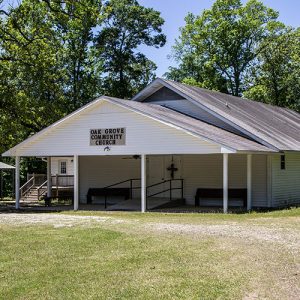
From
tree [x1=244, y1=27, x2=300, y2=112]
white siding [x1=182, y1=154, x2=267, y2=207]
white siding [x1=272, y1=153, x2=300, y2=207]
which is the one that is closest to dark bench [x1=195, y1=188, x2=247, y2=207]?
white siding [x1=182, y1=154, x2=267, y2=207]

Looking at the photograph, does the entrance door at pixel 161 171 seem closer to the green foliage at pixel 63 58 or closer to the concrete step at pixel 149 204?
the concrete step at pixel 149 204

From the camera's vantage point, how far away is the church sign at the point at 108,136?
23.2 metres

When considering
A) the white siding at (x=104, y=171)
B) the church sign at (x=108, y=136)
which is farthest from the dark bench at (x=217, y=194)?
the church sign at (x=108, y=136)

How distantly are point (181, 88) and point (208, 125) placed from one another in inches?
119

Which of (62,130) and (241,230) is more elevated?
(62,130)

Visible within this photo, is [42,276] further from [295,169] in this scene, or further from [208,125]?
[295,169]

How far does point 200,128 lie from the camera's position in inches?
897

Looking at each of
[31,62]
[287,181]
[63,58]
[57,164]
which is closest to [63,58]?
[63,58]

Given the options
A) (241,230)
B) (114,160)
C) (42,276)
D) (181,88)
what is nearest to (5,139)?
(114,160)

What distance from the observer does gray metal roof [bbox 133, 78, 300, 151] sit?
24.2 m

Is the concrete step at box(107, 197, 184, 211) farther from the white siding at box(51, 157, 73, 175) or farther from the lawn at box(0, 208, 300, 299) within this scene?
the white siding at box(51, 157, 73, 175)

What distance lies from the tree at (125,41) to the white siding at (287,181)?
2143cm

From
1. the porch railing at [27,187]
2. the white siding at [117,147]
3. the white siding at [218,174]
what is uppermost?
the white siding at [117,147]

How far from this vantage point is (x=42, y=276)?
9.54m
